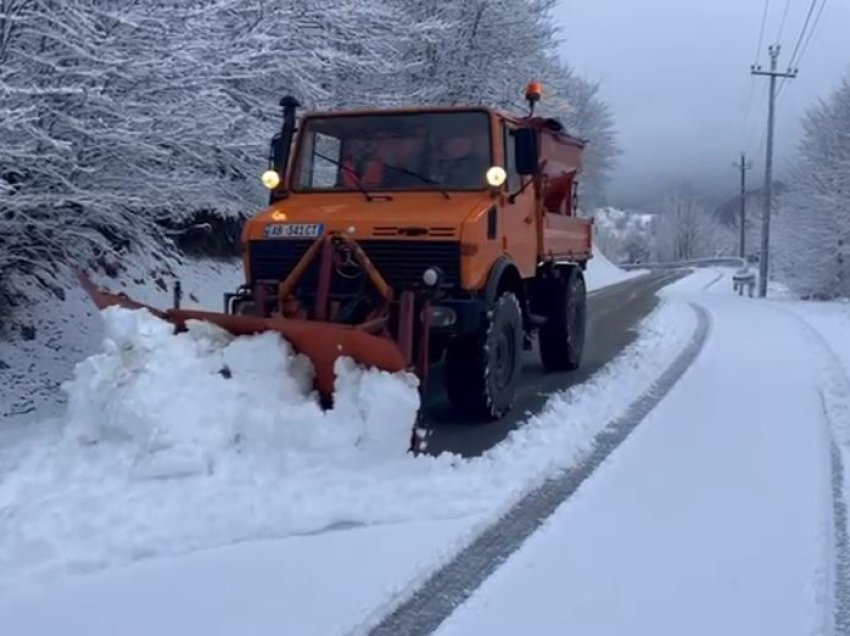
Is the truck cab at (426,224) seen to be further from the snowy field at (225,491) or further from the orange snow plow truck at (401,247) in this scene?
the snowy field at (225,491)

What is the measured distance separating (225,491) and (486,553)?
1.40m

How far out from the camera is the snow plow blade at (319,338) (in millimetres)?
5676

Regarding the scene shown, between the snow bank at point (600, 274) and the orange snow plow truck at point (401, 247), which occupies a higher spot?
the orange snow plow truck at point (401, 247)

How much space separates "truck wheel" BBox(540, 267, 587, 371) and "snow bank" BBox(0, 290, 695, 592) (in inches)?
135

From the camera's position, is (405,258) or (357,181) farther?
(357,181)

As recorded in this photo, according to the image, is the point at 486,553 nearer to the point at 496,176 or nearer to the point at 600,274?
the point at 496,176

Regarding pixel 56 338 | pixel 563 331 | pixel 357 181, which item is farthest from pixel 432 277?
pixel 56 338

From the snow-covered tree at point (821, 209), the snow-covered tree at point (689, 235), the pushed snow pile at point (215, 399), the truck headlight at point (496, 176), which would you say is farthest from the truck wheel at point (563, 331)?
the snow-covered tree at point (689, 235)

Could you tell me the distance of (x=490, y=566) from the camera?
Result: 433 cm

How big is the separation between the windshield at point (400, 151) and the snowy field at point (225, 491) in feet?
6.58

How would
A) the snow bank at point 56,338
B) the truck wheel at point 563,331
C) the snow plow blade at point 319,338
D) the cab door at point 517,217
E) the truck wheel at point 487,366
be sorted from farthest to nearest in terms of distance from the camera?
the truck wheel at point 563,331 < the snow bank at point 56,338 < the cab door at point 517,217 < the truck wheel at point 487,366 < the snow plow blade at point 319,338

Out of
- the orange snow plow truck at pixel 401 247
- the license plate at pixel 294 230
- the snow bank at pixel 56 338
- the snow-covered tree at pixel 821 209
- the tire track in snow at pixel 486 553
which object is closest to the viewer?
the tire track in snow at pixel 486 553

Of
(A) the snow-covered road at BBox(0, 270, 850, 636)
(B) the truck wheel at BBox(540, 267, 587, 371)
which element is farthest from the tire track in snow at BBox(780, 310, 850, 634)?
(B) the truck wheel at BBox(540, 267, 587, 371)

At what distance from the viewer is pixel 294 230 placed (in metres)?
6.82
